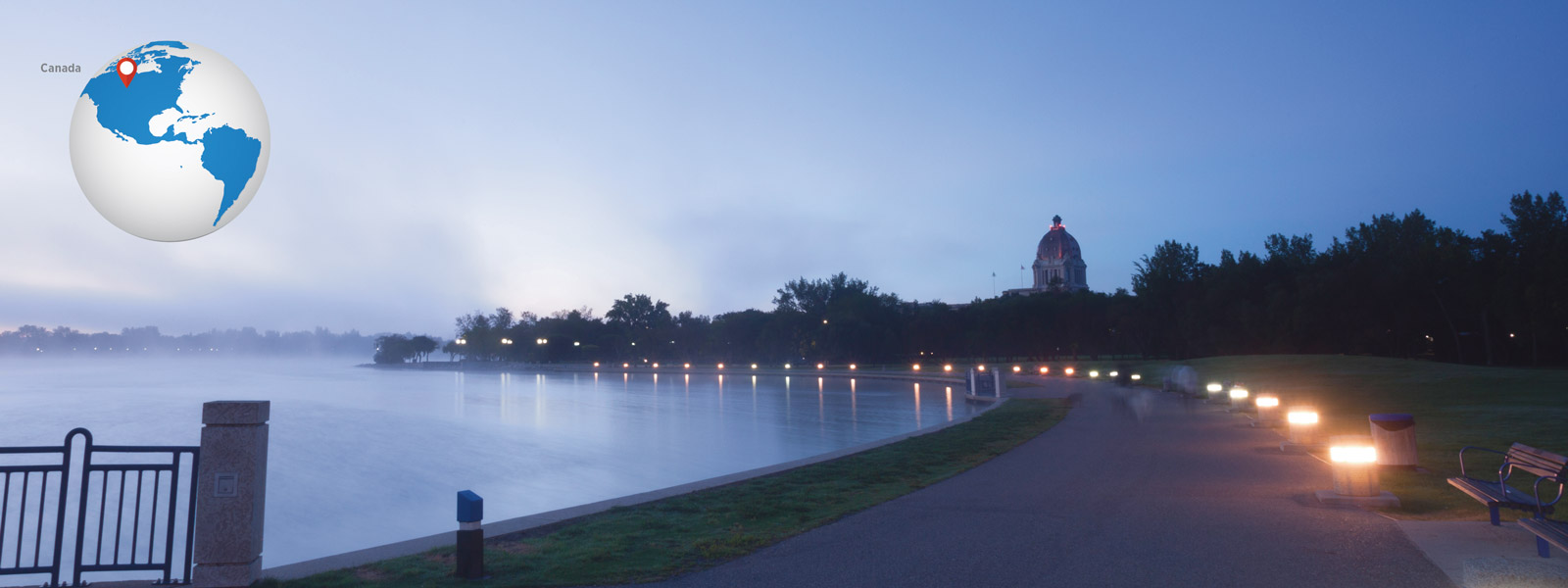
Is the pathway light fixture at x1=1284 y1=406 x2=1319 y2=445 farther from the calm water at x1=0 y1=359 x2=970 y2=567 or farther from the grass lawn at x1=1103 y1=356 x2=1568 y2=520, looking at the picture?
the calm water at x1=0 y1=359 x2=970 y2=567

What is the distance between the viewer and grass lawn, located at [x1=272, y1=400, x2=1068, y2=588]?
718 centimetres

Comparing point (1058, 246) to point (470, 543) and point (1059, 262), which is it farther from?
point (470, 543)

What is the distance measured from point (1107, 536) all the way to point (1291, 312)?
6363 cm

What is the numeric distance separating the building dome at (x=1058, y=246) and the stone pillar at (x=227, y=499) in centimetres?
15640

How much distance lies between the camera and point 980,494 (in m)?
10.7

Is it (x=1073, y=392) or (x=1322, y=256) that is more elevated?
(x=1322, y=256)

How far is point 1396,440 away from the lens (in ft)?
38.9

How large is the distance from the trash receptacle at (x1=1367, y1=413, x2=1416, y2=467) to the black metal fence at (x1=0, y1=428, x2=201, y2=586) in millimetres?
13919

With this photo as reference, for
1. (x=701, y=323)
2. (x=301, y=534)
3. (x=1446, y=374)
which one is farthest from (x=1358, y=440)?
(x=701, y=323)

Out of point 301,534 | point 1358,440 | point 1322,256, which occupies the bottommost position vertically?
point 301,534

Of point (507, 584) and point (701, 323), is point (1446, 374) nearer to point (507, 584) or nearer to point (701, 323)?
point (507, 584)

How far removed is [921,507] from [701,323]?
130 m

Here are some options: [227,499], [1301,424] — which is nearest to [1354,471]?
[1301,424]

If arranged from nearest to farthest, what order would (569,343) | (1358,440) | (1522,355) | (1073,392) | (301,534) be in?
(1358,440) → (301,534) → (1073,392) → (1522,355) → (569,343)
